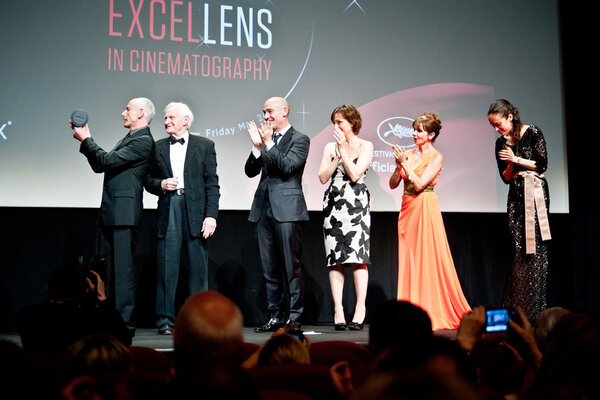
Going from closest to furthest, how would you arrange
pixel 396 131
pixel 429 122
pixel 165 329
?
pixel 165 329 → pixel 429 122 → pixel 396 131

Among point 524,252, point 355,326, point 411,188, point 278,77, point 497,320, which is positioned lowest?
point 355,326

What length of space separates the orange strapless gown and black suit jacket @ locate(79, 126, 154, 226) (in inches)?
73.1

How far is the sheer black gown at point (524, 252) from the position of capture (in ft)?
14.8

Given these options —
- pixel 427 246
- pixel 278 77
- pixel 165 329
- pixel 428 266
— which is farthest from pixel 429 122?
pixel 165 329

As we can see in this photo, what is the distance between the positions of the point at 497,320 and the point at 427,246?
2549 millimetres

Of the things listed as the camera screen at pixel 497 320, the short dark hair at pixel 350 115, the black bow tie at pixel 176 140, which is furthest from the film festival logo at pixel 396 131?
the camera screen at pixel 497 320

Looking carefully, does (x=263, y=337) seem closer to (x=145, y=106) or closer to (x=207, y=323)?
(x=145, y=106)

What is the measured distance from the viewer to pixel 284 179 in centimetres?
453

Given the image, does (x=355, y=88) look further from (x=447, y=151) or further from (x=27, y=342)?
(x=27, y=342)

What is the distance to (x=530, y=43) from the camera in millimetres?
6199

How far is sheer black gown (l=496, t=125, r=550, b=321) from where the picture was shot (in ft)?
14.8

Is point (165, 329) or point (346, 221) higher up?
point (346, 221)

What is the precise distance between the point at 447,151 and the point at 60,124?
3328 mm

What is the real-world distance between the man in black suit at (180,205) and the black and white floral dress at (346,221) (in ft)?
2.73
